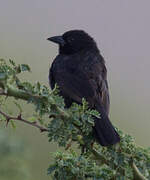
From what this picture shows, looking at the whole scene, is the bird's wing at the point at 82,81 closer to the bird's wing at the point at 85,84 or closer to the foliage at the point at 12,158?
the bird's wing at the point at 85,84

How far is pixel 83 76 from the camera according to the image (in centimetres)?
391

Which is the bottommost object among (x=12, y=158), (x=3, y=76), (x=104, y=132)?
(x=12, y=158)

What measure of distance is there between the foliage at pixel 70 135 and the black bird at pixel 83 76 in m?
0.25

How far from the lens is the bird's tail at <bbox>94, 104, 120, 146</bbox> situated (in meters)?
2.43

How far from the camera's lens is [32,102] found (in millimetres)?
1901

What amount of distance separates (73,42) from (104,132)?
7.61 feet

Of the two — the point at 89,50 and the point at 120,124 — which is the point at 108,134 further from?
the point at 120,124

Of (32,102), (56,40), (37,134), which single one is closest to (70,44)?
(56,40)

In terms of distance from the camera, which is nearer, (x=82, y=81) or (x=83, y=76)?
(x=82, y=81)

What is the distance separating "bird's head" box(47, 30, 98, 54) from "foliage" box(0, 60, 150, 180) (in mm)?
2709

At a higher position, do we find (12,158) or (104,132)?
(104,132)

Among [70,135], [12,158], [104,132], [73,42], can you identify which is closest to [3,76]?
[70,135]

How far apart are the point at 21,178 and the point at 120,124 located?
14.3 ft

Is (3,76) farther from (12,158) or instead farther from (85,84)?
(85,84)
